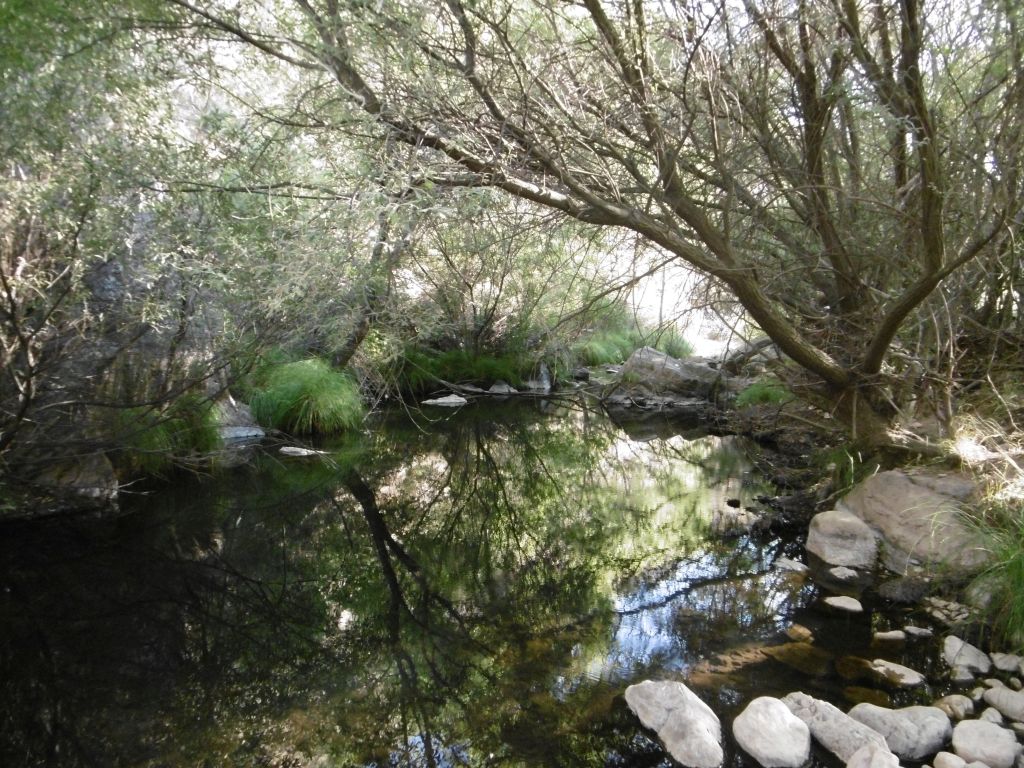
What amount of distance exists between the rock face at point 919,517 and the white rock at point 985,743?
154cm

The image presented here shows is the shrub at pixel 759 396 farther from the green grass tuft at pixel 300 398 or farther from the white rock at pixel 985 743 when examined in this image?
the white rock at pixel 985 743

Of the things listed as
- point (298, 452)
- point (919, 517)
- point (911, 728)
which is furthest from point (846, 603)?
point (298, 452)

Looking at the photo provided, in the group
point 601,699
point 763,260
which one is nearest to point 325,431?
point 763,260

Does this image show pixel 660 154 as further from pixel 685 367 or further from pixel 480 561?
pixel 685 367

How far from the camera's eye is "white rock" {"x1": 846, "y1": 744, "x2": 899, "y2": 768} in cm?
274

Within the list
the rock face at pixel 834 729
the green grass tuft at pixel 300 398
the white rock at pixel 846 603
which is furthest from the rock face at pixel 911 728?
the green grass tuft at pixel 300 398

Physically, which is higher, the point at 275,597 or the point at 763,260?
the point at 763,260

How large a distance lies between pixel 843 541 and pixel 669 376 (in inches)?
387

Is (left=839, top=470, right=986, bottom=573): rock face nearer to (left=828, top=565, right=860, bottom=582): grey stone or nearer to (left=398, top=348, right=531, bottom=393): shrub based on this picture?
(left=828, top=565, right=860, bottom=582): grey stone

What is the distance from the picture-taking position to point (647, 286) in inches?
266

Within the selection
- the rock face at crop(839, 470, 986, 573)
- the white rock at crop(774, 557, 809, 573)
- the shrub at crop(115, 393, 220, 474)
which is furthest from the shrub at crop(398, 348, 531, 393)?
the rock face at crop(839, 470, 986, 573)

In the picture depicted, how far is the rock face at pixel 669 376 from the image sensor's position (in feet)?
49.0

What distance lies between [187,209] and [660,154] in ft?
11.2

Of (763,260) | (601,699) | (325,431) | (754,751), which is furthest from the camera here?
(325,431)
